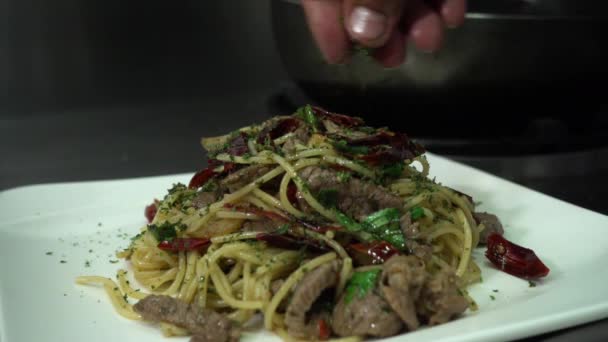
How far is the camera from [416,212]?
3.30 metres

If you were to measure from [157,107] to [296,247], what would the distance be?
4.95m

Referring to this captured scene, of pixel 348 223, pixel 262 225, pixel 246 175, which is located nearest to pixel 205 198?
pixel 246 175

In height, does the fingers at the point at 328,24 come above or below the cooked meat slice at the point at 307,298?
above

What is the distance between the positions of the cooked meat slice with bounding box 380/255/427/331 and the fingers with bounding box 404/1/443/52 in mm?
996

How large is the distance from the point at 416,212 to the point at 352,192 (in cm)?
34

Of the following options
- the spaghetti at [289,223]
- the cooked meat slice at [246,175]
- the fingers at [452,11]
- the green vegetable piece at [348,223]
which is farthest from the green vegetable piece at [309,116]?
the fingers at [452,11]

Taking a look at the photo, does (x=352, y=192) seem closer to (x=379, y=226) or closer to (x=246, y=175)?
(x=379, y=226)

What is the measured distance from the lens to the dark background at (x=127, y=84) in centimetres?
612

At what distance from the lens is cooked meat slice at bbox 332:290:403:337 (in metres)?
2.61

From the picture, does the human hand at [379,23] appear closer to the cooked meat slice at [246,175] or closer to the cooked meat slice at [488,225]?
the cooked meat slice at [246,175]

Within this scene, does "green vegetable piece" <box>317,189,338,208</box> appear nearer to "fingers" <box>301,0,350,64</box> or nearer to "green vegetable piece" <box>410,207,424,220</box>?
"green vegetable piece" <box>410,207,424,220</box>

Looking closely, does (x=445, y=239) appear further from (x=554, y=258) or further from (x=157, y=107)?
(x=157, y=107)

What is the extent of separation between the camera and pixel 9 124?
712cm

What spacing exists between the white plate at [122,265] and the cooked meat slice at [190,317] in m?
0.08
